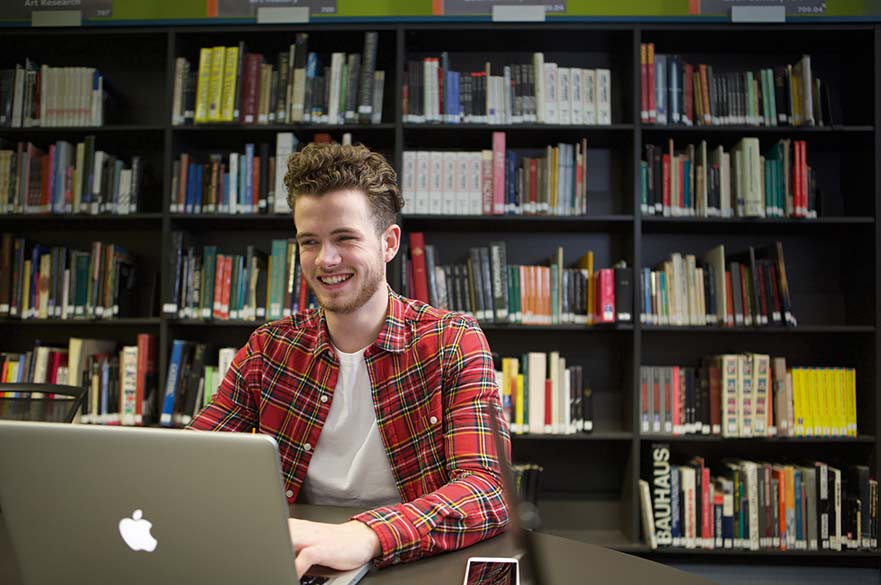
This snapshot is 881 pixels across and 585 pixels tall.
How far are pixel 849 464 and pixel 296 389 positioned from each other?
2554mm

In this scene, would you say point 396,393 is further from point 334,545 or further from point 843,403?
point 843,403

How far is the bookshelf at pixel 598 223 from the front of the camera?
2.78m

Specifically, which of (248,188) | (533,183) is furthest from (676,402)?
(248,188)

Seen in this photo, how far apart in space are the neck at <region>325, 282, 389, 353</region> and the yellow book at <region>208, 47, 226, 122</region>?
5.90ft

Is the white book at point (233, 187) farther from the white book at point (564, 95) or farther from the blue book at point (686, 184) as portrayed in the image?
the blue book at point (686, 184)

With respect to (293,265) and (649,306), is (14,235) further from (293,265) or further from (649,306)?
(649,306)

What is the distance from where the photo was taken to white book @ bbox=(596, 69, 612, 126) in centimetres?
284

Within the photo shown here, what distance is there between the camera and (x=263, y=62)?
307 centimetres

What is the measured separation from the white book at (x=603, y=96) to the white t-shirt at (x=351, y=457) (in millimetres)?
1904

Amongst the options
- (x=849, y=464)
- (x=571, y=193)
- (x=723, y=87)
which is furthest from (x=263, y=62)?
(x=849, y=464)

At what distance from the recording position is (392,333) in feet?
4.54

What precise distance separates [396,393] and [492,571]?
53 cm

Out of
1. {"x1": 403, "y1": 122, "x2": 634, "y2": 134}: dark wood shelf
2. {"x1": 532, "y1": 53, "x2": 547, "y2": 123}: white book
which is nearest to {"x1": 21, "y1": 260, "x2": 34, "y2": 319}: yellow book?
{"x1": 403, "y1": 122, "x2": 634, "y2": 134}: dark wood shelf

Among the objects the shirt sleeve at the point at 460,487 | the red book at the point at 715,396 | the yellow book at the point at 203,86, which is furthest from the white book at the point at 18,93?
the red book at the point at 715,396
